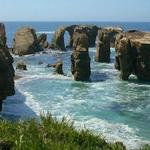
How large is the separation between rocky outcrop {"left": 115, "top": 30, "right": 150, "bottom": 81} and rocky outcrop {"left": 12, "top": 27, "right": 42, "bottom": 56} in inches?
1481

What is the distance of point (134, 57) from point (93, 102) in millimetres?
18016

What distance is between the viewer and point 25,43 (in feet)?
329

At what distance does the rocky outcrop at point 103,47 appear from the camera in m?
82.2

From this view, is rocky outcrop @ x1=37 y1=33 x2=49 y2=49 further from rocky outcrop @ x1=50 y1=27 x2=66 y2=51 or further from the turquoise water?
the turquoise water

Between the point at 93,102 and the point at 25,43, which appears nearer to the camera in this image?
the point at 93,102

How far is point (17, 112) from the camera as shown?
4316cm

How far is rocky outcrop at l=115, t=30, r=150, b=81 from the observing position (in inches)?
2496

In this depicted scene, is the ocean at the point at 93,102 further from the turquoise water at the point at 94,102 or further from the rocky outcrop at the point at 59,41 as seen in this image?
the rocky outcrop at the point at 59,41

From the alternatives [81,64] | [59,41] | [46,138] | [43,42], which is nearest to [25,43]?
[59,41]

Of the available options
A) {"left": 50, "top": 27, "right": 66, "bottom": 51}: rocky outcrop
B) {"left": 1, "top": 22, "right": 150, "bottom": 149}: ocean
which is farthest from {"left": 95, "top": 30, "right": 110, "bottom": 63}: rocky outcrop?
{"left": 50, "top": 27, "right": 66, "bottom": 51}: rocky outcrop

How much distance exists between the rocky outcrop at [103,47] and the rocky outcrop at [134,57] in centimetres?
1660

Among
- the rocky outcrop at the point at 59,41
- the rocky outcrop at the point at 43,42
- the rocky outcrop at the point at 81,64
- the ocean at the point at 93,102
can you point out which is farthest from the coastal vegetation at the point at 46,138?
the rocky outcrop at the point at 43,42

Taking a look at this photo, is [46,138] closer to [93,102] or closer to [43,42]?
[93,102]

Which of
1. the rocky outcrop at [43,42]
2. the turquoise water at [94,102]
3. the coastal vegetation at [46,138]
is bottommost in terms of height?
the rocky outcrop at [43,42]
